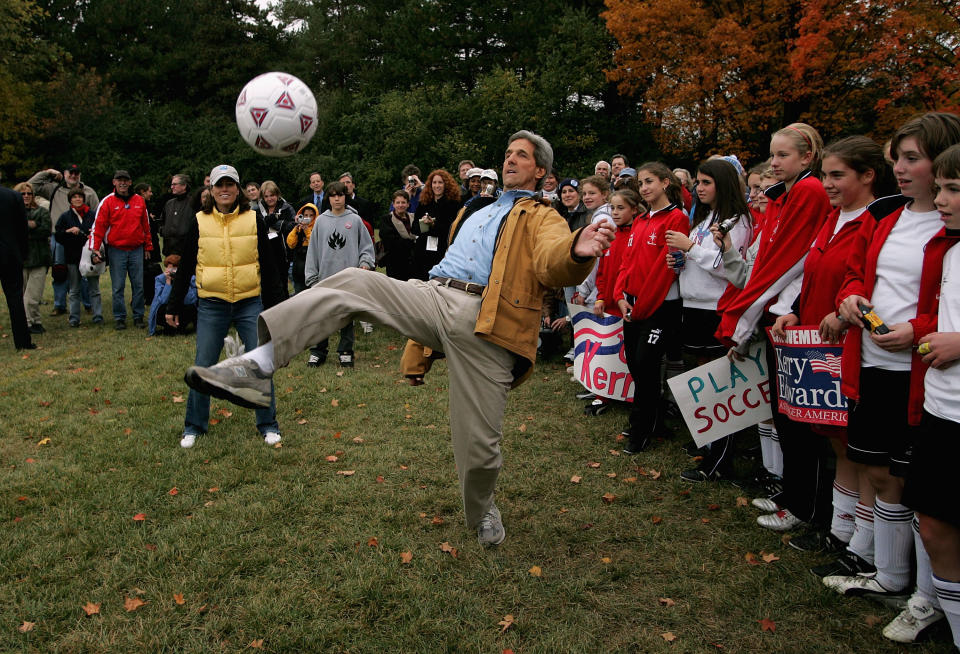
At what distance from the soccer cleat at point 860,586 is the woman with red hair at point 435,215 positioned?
7.25 m

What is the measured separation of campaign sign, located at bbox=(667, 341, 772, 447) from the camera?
4.91 meters

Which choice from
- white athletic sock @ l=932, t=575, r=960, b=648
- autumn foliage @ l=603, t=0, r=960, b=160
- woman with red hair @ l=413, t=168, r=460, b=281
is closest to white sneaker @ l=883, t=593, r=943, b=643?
white athletic sock @ l=932, t=575, r=960, b=648

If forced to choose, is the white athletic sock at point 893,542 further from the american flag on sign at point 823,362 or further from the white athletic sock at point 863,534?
the american flag on sign at point 823,362

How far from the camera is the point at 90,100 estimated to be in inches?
1426

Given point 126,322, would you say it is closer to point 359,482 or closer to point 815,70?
point 359,482

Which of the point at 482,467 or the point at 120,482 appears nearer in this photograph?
the point at 482,467

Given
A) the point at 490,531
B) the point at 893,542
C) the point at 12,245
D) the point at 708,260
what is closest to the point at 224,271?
the point at 490,531

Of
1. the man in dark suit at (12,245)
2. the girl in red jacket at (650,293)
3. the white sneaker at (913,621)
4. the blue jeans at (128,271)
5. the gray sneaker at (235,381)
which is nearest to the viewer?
the gray sneaker at (235,381)

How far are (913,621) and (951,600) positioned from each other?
338 millimetres

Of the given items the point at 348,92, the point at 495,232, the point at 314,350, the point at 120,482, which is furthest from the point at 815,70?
the point at 348,92

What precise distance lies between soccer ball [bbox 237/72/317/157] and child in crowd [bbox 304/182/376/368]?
2.31 meters

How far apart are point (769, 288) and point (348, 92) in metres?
36.0

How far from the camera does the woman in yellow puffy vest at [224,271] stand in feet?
19.6

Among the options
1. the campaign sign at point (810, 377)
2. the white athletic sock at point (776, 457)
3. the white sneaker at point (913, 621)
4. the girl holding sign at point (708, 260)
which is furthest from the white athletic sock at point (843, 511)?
the girl holding sign at point (708, 260)
